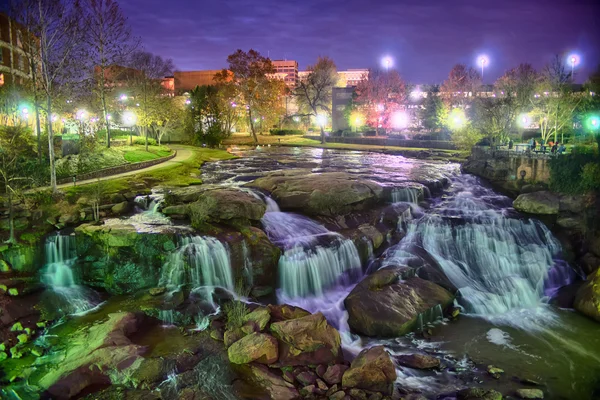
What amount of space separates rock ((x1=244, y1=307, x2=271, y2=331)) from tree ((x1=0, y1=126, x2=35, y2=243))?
29.1ft

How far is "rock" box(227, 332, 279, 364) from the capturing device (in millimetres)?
11438

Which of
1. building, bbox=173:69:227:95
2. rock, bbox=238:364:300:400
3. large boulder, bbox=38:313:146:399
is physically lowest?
rock, bbox=238:364:300:400

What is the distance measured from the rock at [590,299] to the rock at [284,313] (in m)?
9.38

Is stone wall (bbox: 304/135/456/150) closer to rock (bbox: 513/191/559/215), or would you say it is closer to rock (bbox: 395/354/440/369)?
rock (bbox: 513/191/559/215)

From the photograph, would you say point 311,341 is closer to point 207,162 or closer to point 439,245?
point 439,245

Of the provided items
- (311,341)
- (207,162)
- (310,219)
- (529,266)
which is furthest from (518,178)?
(207,162)

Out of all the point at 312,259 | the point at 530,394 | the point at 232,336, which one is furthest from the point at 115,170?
the point at 530,394

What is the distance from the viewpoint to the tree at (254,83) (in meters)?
54.5

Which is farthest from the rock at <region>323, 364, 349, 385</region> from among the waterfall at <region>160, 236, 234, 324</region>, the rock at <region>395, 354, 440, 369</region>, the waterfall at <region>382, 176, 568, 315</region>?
the waterfall at <region>382, 176, 568, 315</region>

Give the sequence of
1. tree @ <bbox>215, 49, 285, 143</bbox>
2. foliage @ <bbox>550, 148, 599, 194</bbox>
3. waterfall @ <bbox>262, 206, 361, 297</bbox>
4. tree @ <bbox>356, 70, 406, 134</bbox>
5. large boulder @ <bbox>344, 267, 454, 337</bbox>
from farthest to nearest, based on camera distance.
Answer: tree @ <bbox>356, 70, 406, 134</bbox> → tree @ <bbox>215, 49, 285, 143</bbox> → foliage @ <bbox>550, 148, 599, 194</bbox> → waterfall @ <bbox>262, 206, 361, 297</bbox> → large boulder @ <bbox>344, 267, 454, 337</bbox>

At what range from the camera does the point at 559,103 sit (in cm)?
3278

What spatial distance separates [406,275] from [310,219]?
536 cm

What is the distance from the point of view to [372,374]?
10.7m

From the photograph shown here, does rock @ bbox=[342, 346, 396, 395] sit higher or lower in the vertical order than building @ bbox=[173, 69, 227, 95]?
lower
